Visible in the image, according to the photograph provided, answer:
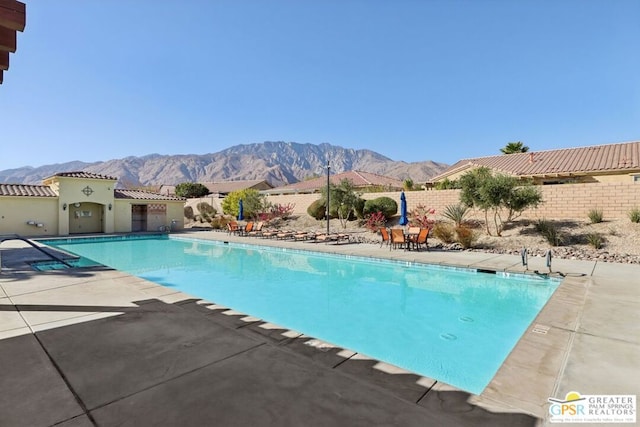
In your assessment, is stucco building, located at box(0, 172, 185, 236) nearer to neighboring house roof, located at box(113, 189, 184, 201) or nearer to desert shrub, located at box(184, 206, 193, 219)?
→ neighboring house roof, located at box(113, 189, 184, 201)

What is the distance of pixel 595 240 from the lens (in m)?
11.5

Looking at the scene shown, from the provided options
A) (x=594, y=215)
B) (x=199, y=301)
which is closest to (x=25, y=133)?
(x=199, y=301)

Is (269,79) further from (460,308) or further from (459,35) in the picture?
(460,308)

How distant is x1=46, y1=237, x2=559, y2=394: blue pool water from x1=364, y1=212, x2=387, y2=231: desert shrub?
5645 mm

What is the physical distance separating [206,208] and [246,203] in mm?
7654

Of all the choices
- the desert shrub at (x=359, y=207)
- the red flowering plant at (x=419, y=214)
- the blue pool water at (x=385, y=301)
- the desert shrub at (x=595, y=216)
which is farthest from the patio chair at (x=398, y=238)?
the desert shrub at (x=595, y=216)

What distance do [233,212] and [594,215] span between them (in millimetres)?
23029

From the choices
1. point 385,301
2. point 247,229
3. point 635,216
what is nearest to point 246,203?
point 247,229

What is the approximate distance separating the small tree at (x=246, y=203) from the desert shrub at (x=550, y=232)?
18.2 metres

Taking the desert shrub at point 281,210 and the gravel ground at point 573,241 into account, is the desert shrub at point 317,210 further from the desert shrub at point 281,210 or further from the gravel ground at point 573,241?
the gravel ground at point 573,241

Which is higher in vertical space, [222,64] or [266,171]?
[266,171]

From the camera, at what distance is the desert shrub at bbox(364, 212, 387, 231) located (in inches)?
715

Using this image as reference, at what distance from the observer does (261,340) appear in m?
3.84

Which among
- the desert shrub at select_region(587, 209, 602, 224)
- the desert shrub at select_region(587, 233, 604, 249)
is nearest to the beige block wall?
the desert shrub at select_region(587, 209, 602, 224)
